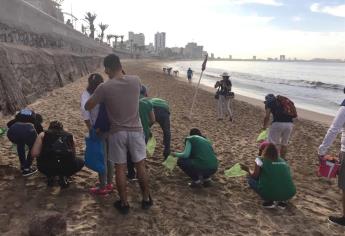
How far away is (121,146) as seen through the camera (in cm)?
434

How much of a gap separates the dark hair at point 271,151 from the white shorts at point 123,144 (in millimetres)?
1916

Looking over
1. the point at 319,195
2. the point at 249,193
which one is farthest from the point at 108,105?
the point at 319,195

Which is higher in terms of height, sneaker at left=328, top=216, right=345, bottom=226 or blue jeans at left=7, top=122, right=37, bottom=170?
blue jeans at left=7, top=122, right=37, bottom=170

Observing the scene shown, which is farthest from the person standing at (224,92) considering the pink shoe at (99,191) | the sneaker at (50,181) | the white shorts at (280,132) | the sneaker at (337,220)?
the sneaker at (50,181)

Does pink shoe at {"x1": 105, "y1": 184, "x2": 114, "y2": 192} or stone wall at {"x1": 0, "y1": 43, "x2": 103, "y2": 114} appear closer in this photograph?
pink shoe at {"x1": 105, "y1": 184, "x2": 114, "y2": 192}

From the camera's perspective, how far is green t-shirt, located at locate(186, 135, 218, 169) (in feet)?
18.4

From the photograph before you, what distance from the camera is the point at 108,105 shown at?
429cm

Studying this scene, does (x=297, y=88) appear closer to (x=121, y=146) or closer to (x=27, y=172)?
(x=27, y=172)

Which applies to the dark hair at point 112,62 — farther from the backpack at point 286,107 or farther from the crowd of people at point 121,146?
the backpack at point 286,107

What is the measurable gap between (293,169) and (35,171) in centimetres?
507

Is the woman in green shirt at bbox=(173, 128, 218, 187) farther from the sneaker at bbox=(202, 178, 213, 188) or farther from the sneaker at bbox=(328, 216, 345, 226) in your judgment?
the sneaker at bbox=(328, 216, 345, 226)

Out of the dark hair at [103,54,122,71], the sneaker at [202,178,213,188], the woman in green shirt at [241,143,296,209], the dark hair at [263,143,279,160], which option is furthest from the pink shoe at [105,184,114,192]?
the dark hair at [263,143,279,160]

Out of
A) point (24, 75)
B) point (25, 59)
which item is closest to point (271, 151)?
point (24, 75)

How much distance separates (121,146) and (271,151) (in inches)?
87.4
